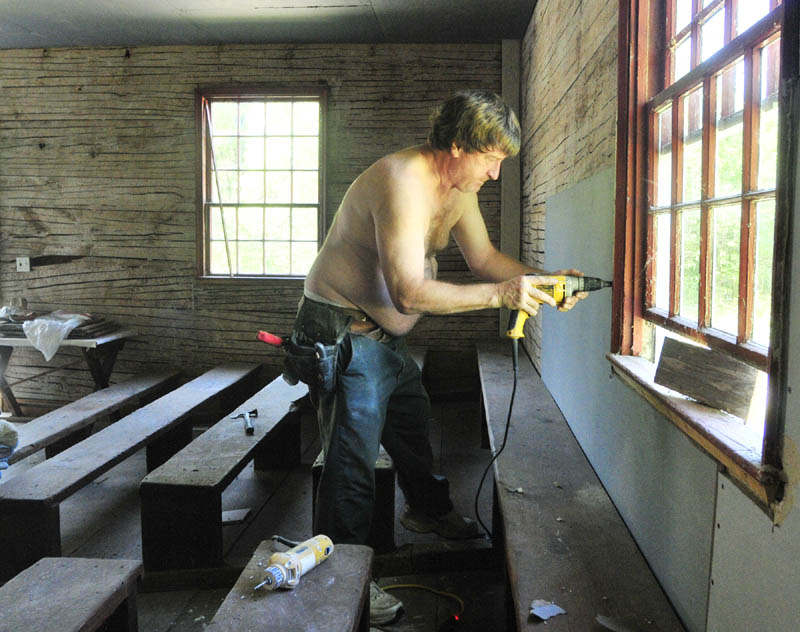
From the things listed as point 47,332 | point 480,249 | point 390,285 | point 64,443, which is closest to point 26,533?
point 390,285

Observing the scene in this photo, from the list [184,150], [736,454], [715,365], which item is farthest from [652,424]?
[184,150]

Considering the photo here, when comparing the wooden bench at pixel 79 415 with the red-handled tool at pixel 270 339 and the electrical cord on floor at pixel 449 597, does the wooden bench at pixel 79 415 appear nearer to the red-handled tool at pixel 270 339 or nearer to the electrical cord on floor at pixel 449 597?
the red-handled tool at pixel 270 339

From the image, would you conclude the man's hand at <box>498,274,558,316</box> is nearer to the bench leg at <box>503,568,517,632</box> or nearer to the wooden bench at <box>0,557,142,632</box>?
the bench leg at <box>503,568,517,632</box>

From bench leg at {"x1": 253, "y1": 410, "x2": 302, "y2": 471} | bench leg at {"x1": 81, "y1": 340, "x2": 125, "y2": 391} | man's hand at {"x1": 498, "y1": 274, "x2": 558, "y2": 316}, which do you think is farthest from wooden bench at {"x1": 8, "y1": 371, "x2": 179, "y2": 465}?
man's hand at {"x1": 498, "y1": 274, "x2": 558, "y2": 316}

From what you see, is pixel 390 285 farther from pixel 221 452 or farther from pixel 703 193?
pixel 221 452

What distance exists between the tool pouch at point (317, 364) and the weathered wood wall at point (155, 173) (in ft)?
11.3

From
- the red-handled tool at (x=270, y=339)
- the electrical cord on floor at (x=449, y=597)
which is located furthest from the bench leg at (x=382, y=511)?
the red-handled tool at (x=270, y=339)

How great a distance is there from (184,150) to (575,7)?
12.5ft

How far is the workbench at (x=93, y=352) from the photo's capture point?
5559 mm

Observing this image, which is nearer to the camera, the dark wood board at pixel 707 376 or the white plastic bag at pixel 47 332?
the dark wood board at pixel 707 376

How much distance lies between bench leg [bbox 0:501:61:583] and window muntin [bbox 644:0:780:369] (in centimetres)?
247

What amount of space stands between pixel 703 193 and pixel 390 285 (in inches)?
37.9

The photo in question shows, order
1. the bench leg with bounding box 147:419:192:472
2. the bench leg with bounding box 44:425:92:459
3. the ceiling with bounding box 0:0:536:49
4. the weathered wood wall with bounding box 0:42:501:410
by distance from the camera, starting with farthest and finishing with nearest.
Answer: the weathered wood wall with bounding box 0:42:501:410, the ceiling with bounding box 0:0:536:49, the bench leg with bounding box 44:425:92:459, the bench leg with bounding box 147:419:192:472

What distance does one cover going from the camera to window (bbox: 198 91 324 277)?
588 centimetres
